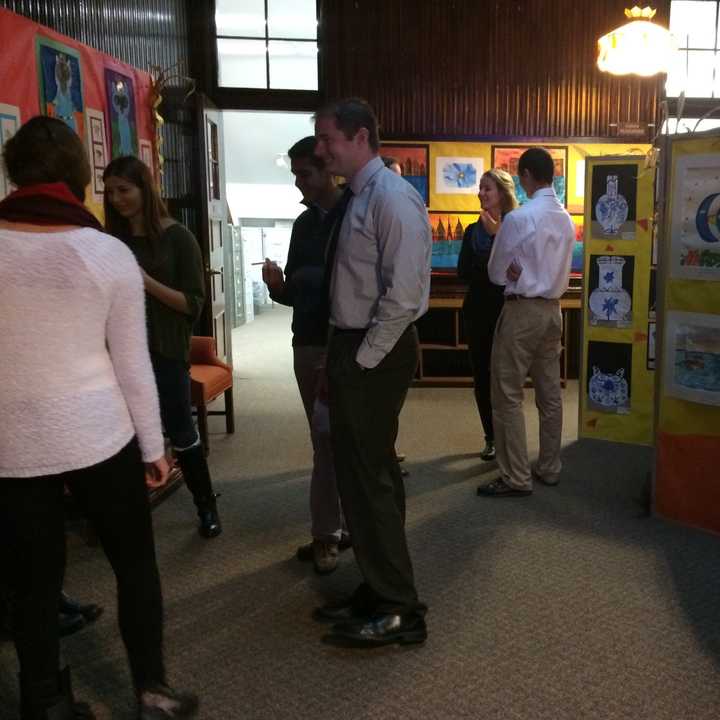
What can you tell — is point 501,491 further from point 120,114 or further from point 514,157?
point 514,157

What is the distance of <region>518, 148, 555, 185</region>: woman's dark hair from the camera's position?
343cm

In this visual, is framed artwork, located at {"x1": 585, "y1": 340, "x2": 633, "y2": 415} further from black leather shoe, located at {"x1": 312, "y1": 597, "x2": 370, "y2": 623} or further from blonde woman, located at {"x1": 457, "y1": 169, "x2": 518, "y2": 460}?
black leather shoe, located at {"x1": 312, "y1": 597, "x2": 370, "y2": 623}

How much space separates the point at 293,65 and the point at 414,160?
4.18 feet

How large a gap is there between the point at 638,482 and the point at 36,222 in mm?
3190

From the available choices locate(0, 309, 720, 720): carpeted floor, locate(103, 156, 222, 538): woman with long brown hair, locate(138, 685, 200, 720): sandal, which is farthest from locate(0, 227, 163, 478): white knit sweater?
locate(103, 156, 222, 538): woman with long brown hair

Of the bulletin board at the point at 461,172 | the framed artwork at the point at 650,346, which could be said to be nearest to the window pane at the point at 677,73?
the bulletin board at the point at 461,172

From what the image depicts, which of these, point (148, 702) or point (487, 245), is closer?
point (148, 702)

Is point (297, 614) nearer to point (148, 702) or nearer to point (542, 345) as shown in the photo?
point (148, 702)

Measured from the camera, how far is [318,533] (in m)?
2.79

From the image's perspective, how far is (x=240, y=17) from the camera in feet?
20.0

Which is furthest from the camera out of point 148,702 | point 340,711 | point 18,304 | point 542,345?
point 542,345

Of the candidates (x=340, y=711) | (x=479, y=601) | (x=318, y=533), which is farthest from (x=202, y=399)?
(x=340, y=711)

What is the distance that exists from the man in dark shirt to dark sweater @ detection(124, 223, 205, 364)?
31 cm

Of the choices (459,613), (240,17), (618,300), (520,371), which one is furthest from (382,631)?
(240,17)
